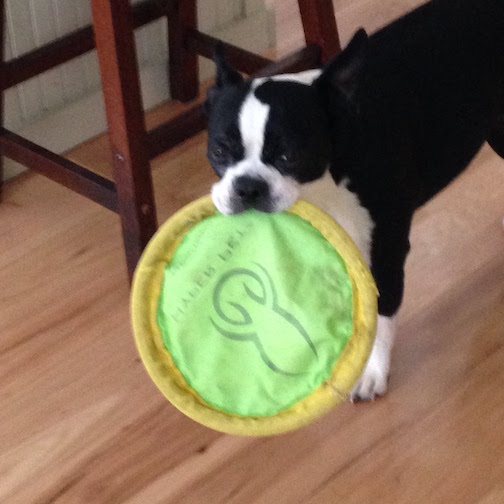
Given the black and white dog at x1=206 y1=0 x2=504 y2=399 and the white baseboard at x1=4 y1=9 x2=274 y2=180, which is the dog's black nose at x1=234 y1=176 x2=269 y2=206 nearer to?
the black and white dog at x1=206 y1=0 x2=504 y2=399

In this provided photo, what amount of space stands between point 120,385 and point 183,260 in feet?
1.00

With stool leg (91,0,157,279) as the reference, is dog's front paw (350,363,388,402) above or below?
below

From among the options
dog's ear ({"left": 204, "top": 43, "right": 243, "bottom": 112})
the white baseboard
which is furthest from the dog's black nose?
the white baseboard

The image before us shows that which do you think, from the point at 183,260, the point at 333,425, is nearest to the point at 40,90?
the point at 183,260

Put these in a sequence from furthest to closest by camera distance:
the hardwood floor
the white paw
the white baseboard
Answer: the white baseboard
the white paw
the hardwood floor

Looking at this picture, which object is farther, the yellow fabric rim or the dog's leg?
the dog's leg

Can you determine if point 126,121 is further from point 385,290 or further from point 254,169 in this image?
point 385,290

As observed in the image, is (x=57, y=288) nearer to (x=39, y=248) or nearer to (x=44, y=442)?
(x=39, y=248)

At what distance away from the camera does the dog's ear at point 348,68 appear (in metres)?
1.07

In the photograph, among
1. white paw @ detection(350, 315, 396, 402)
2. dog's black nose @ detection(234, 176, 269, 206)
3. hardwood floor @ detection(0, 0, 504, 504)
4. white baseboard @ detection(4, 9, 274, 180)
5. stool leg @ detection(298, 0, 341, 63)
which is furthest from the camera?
white baseboard @ detection(4, 9, 274, 180)

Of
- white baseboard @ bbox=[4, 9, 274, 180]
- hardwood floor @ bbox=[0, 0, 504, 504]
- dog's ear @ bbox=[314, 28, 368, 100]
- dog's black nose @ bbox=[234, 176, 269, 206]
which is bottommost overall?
hardwood floor @ bbox=[0, 0, 504, 504]

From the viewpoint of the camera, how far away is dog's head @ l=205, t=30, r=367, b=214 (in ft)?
3.51

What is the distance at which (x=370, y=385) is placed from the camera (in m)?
1.30

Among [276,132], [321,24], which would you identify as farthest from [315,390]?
[321,24]
